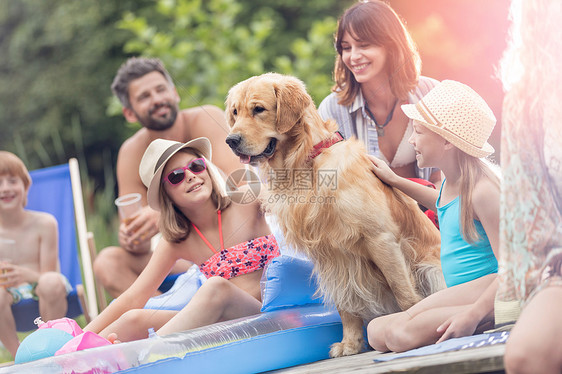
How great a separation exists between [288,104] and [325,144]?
18 cm

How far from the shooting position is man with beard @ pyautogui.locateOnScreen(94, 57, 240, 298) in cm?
305

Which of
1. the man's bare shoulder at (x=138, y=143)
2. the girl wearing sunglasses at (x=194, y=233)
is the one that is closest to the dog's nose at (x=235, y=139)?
the girl wearing sunglasses at (x=194, y=233)

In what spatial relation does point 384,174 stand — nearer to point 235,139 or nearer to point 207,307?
point 235,139

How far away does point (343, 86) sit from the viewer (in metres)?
2.39

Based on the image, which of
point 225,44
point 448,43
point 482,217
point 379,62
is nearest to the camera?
point 482,217

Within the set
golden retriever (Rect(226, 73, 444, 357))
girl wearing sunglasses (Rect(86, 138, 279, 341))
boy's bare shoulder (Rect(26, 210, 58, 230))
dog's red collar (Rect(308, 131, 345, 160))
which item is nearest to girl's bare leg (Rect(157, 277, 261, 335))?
girl wearing sunglasses (Rect(86, 138, 279, 341))

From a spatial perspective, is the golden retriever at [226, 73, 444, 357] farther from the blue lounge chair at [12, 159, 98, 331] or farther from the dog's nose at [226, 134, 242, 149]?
the blue lounge chair at [12, 159, 98, 331]

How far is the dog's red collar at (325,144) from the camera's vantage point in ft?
6.74

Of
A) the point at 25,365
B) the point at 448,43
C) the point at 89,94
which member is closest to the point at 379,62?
the point at 448,43

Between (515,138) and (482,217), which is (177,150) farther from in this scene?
(515,138)

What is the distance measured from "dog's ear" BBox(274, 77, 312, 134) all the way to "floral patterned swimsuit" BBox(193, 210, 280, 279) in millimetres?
548

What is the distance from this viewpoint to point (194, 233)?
2.45 metres

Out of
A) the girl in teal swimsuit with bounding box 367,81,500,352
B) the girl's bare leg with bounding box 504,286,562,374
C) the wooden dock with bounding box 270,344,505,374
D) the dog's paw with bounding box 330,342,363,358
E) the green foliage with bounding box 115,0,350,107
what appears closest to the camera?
the girl's bare leg with bounding box 504,286,562,374

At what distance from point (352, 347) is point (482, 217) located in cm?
69
